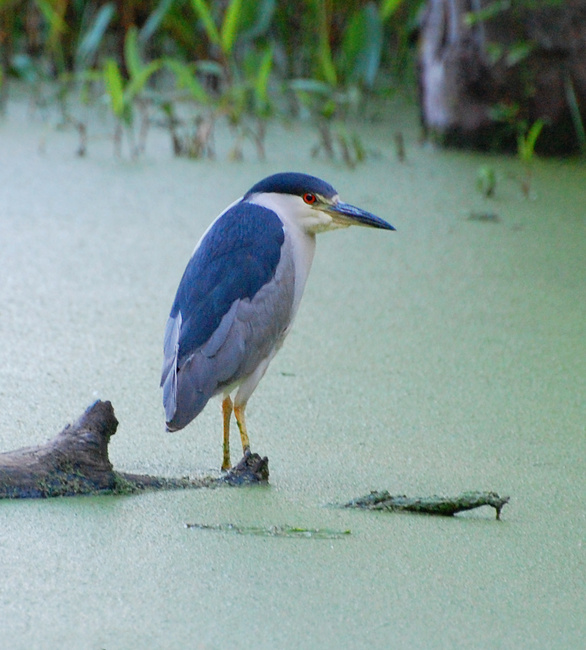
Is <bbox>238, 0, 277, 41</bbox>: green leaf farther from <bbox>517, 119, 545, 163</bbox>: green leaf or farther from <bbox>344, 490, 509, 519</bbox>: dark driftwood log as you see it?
<bbox>344, 490, 509, 519</bbox>: dark driftwood log

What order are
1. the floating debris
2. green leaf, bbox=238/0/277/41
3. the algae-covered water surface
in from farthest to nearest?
green leaf, bbox=238/0/277/41 → the floating debris → the algae-covered water surface

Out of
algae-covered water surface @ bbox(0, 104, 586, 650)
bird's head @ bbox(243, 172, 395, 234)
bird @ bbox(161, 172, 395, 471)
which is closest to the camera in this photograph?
algae-covered water surface @ bbox(0, 104, 586, 650)

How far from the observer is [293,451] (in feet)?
6.06

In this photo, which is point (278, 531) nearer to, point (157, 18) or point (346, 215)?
point (346, 215)

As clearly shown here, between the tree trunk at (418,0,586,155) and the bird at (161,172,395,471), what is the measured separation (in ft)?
8.24

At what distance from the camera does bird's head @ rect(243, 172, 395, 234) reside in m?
1.96

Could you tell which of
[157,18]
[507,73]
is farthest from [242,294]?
[157,18]

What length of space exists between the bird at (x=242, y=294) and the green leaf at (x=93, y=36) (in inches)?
109

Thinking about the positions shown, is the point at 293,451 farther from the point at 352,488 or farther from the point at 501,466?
the point at 501,466

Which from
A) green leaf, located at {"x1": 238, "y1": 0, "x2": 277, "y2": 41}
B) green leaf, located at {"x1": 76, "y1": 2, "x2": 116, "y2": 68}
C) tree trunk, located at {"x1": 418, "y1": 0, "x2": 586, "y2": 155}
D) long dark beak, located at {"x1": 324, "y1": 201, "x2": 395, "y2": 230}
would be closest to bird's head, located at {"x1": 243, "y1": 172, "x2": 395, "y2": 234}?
long dark beak, located at {"x1": 324, "y1": 201, "x2": 395, "y2": 230}

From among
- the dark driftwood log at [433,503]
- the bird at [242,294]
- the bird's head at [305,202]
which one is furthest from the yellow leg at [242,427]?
the bird's head at [305,202]

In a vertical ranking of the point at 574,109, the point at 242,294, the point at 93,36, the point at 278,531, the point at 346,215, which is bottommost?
the point at 278,531

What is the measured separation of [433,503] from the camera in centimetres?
157

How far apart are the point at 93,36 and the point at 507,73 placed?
1692 millimetres
